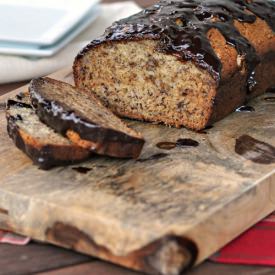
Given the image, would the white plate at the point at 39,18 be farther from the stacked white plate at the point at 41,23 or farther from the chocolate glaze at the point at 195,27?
the chocolate glaze at the point at 195,27

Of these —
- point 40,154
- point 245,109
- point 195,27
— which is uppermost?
point 195,27

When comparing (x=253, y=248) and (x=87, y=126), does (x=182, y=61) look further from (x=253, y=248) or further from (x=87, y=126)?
(x=253, y=248)

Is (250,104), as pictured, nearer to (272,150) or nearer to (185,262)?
(272,150)

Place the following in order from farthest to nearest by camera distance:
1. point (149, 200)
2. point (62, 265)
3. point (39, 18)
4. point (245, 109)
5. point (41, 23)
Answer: point (39, 18) < point (41, 23) < point (245, 109) < point (149, 200) < point (62, 265)

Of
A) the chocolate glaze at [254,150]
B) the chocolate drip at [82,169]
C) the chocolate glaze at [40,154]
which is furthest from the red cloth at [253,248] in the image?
the chocolate glaze at [40,154]

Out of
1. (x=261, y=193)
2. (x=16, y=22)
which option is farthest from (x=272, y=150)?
(x=16, y=22)

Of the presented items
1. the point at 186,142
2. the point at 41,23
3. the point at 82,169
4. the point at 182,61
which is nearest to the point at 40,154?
the point at 82,169
